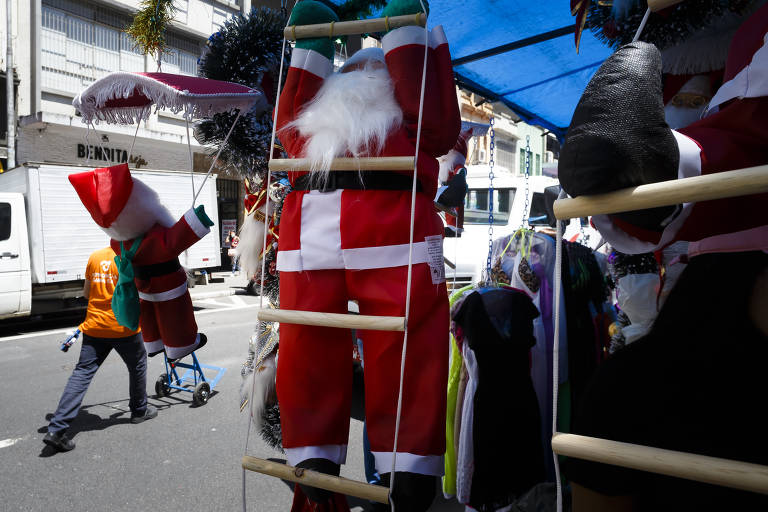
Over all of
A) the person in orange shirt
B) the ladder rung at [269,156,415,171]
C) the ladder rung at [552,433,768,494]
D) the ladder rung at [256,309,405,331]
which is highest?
the ladder rung at [269,156,415,171]

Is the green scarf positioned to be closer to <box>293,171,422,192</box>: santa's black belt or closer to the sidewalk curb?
<box>293,171,422,192</box>: santa's black belt

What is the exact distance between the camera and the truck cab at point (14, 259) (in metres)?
7.00

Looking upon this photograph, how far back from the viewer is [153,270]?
2.41 meters

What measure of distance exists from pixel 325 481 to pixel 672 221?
1068 mm

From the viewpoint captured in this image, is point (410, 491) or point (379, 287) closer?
point (410, 491)

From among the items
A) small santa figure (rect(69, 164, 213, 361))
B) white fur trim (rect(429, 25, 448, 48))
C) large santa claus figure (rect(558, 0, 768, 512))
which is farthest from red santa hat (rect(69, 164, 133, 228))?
large santa claus figure (rect(558, 0, 768, 512))

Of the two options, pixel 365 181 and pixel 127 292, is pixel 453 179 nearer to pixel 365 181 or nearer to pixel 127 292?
pixel 365 181

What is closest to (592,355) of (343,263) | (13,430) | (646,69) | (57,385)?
(343,263)

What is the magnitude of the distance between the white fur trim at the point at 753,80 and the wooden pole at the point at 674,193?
0.20 meters

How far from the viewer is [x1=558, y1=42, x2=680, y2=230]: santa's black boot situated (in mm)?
807

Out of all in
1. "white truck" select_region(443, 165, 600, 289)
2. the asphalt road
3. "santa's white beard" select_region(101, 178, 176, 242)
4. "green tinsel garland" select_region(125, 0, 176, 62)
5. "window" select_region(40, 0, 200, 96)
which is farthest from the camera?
"window" select_region(40, 0, 200, 96)

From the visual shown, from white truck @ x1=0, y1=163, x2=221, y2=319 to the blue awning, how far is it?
194 inches

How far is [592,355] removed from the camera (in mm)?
2166

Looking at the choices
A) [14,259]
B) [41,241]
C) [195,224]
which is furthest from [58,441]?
[41,241]
